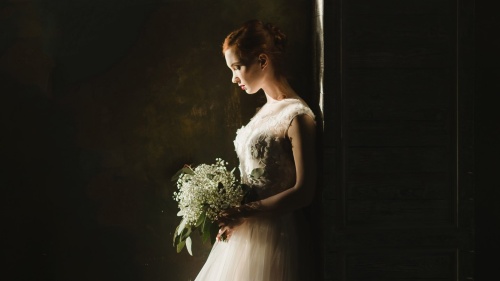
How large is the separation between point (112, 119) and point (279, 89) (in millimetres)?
1047

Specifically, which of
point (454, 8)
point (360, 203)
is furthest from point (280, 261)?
point (454, 8)

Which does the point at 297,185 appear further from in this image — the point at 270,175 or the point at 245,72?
the point at 245,72

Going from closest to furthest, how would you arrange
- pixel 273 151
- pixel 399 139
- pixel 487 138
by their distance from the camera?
1. pixel 399 139
2. pixel 273 151
3. pixel 487 138

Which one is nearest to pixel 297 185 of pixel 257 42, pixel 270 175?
pixel 270 175

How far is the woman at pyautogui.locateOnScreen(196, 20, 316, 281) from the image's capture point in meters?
3.63

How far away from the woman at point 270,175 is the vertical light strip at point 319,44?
13cm

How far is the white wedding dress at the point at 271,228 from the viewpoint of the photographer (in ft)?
12.2

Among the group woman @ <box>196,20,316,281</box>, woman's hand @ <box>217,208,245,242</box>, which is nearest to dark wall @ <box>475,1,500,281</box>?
woman @ <box>196,20,316,281</box>

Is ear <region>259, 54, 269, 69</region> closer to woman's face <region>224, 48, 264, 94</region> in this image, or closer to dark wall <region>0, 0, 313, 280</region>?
woman's face <region>224, 48, 264, 94</region>

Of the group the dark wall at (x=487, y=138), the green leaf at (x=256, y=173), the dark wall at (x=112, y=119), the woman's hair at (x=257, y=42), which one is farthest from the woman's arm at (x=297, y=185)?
the dark wall at (x=487, y=138)

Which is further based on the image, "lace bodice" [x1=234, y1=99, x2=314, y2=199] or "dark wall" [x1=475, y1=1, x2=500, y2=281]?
"dark wall" [x1=475, y1=1, x2=500, y2=281]

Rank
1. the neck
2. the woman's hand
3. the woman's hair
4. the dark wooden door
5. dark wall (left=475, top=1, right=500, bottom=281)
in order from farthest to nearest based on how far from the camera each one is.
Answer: dark wall (left=475, top=1, right=500, bottom=281)
the neck
the woman's hair
the woman's hand
the dark wooden door

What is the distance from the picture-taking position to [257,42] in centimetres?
379

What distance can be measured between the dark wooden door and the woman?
16 cm
